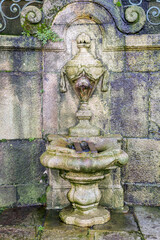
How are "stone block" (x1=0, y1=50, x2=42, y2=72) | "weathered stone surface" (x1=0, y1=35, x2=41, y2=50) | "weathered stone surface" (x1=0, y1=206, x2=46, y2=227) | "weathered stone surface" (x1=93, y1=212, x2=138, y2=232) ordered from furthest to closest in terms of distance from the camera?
1. "stone block" (x1=0, y1=50, x2=42, y2=72)
2. "weathered stone surface" (x1=0, y1=35, x2=41, y2=50)
3. "weathered stone surface" (x1=0, y1=206, x2=46, y2=227)
4. "weathered stone surface" (x1=93, y1=212, x2=138, y2=232)

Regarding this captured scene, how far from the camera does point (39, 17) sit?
12.1 feet

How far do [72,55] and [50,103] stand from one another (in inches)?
28.3

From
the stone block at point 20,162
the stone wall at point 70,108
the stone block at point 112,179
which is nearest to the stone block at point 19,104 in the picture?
the stone wall at point 70,108

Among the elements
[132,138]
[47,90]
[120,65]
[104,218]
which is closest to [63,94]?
[47,90]

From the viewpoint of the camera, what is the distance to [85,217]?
318 centimetres

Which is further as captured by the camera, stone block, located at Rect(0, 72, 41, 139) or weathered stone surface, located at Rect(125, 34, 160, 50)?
stone block, located at Rect(0, 72, 41, 139)

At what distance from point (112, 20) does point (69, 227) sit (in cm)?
264

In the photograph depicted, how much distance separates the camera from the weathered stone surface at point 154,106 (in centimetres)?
379

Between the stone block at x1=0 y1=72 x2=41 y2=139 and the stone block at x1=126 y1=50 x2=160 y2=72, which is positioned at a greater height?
the stone block at x1=126 y1=50 x2=160 y2=72

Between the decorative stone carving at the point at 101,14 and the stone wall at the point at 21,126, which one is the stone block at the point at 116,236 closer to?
the stone wall at the point at 21,126

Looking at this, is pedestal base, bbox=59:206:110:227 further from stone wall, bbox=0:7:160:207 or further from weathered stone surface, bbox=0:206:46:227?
stone wall, bbox=0:7:160:207

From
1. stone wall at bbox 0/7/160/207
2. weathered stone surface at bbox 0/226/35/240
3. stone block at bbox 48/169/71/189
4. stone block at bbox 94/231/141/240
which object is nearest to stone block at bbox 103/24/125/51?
stone wall at bbox 0/7/160/207

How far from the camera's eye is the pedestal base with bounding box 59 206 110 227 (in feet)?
10.3

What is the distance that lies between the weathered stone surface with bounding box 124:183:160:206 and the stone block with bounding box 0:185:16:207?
1.54 metres
